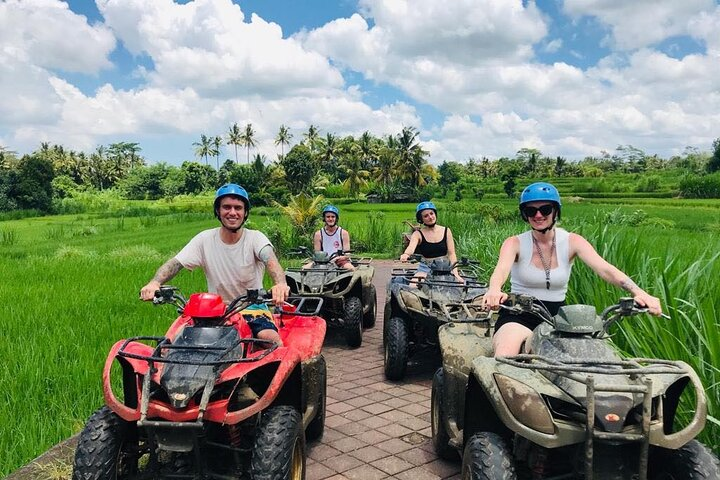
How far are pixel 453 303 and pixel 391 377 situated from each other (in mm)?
909

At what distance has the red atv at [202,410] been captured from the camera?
263 centimetres

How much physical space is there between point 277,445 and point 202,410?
0.38m

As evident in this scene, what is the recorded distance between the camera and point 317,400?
3.59 m

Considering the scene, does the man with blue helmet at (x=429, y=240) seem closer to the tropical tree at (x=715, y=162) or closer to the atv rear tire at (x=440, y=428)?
the atv rear tire at (x=440, y=428)

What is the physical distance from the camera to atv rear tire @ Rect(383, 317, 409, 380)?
17.0 feet

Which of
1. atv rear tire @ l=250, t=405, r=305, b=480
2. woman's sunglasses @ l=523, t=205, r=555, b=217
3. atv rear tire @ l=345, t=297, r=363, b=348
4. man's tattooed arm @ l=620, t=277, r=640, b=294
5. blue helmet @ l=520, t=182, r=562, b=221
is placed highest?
blue helmet @ l=520, t=182, r=562, b=221

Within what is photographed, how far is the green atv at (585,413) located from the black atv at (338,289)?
379cm

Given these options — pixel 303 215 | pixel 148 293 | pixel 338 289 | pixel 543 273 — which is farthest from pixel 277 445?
pixel 303 215

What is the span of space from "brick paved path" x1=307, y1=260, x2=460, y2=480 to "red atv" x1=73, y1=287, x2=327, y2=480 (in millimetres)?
519

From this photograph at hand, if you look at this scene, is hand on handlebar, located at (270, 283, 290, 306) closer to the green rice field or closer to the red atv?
the red atv

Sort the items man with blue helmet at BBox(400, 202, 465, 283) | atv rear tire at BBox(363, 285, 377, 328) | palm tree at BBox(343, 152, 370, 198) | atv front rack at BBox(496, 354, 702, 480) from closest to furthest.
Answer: atv front rack at BBox(496, 354, 702, 480), man with blue helmet at BBox(400, 202, 465, 283), atv rear tire at BBox(363, 285, 377, 328), palm tree at BBox(343, 152, 370, 198)

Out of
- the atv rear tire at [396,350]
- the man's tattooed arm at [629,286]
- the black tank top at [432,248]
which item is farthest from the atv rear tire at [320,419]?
the black tank top at [432,248]

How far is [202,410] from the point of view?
2.58 m

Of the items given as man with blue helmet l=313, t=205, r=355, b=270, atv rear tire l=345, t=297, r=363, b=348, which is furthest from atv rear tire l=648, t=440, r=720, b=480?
man with blue helmet l=313, t=205, r=355, b=270
